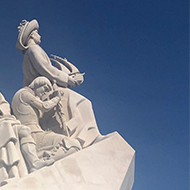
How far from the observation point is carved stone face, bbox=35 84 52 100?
6105 mm

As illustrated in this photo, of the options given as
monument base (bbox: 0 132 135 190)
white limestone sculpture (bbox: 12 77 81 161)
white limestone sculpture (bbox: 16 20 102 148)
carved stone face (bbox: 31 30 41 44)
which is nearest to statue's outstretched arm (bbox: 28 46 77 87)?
white limestone sculpture (bbox: 16 20 102 148)

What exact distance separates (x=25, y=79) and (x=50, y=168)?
3.54 meters

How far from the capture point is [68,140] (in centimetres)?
564

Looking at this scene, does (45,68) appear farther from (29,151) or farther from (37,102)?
(29,151)

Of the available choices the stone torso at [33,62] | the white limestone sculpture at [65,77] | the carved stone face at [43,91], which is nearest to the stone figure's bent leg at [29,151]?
the carved stone face at [43,91]

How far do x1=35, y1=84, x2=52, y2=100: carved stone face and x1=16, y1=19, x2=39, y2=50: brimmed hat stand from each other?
5.60 feet

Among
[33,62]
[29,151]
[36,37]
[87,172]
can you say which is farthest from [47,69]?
[87,172]

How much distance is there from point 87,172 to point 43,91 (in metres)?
1.94

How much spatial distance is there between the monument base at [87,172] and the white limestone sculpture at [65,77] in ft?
2.50

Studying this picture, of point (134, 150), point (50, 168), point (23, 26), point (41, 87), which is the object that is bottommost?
point (134, 150)

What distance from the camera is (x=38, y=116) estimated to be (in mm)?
6020

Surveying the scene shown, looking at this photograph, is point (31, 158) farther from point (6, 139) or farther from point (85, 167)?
point (85, 167)

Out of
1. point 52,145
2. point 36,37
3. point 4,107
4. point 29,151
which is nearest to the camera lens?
point 29,151

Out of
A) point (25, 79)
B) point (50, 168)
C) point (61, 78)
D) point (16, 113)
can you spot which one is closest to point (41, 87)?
point (16, 113)
